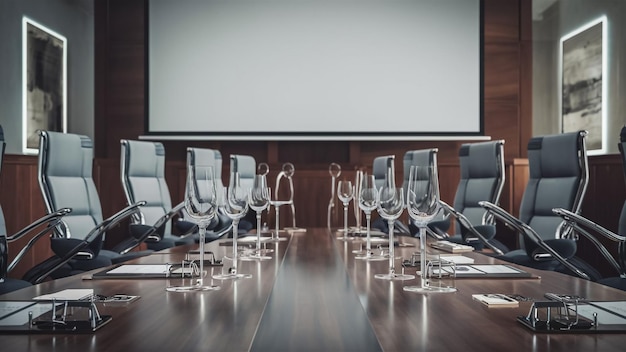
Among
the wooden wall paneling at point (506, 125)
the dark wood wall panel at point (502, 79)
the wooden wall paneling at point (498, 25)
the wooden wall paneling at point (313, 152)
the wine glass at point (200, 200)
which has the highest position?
the wooden wall paneling at point (498, 25)

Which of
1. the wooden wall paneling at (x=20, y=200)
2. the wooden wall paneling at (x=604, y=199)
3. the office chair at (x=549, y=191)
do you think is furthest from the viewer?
the wooden wall paneling at (x=20, y=200)

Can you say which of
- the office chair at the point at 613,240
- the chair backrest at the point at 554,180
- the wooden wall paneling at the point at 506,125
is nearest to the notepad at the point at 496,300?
the office chair at the point at 613,240

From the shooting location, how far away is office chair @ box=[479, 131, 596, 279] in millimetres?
2963

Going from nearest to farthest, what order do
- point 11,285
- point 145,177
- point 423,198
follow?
point 423,198 < point 11,285 < point 145,177

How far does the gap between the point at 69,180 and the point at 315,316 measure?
2696 millimetres

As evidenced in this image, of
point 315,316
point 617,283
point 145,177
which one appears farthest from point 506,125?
point 315,316

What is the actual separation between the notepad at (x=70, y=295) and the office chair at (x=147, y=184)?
99.9 inches

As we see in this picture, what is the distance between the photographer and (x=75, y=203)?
340 cm

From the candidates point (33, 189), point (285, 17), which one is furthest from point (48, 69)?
point (285, 17)

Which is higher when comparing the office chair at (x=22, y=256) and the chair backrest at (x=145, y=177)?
the chair backrest at (x=145, y=177)

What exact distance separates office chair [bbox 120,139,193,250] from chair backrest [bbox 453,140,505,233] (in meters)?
1.78

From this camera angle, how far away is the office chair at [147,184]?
3953mm

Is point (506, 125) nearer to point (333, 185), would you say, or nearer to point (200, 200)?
point (333, 185)

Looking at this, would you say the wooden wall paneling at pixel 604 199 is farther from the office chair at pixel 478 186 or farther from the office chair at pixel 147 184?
the office chair at pixel 147 184
